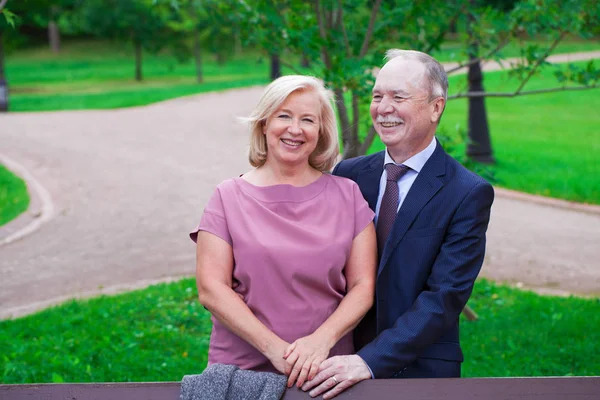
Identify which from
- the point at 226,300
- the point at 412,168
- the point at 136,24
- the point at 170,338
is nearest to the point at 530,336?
the point at 170,338

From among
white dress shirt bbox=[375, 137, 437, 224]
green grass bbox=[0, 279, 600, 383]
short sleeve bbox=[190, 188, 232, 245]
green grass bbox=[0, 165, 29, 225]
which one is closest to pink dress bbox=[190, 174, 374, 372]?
short sleeve bbox=[190, 188, 232, 245]

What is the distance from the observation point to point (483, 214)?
2.92 meters

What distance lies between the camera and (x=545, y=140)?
58.6 ft

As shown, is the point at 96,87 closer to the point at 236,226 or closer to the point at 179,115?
the point at 179,115

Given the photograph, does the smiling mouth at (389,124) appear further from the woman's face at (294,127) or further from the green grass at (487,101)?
the green grass at (487,101)

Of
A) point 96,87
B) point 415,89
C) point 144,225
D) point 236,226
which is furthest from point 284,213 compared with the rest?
point 96,87

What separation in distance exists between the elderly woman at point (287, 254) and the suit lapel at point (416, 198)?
0.21ft

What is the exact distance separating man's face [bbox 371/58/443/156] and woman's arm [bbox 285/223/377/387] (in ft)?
1.19

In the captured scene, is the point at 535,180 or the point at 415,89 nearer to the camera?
the point at 415,89

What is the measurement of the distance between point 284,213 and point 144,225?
8044mm

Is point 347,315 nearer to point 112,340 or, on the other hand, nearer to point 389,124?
point 389,124

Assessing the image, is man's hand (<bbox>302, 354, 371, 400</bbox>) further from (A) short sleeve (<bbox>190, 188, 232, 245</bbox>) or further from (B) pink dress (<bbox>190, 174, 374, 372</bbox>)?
(A) short sleeve (<bbox>190, 188, 232, 245</bbox>)

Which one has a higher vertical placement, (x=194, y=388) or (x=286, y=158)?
(x=286, y=158)

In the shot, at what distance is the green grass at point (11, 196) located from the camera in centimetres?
1157
